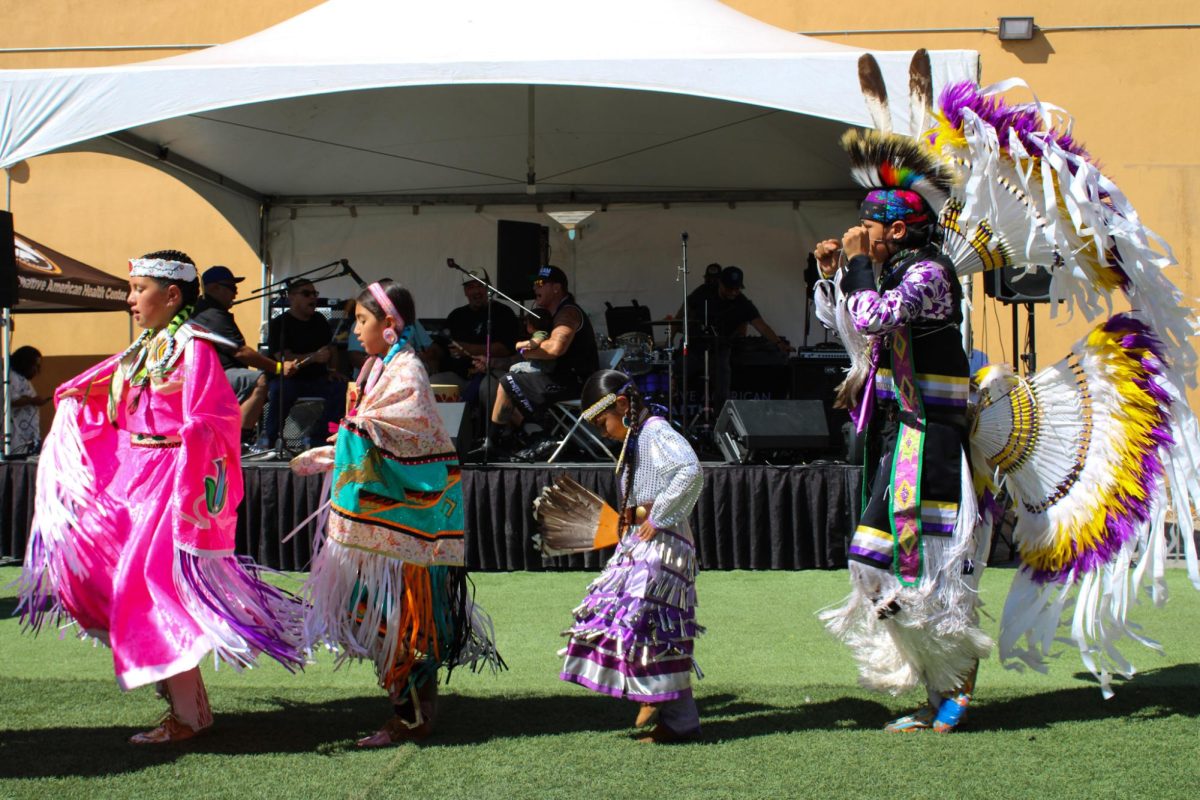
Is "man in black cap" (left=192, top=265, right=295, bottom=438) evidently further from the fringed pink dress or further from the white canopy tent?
the fringed pink dress

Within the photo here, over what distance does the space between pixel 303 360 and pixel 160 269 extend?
470cm

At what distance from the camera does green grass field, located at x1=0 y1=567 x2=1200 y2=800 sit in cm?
335

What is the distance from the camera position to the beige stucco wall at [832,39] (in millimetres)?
11891

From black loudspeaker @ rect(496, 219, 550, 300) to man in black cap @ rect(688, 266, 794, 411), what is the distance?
134 centimetres

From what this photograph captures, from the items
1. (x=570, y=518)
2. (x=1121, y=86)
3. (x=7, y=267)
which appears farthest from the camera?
(x=1121, y=86)

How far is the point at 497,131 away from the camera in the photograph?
9.97 metres

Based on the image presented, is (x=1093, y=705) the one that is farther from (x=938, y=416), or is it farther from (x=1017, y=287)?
(x=1017, y=287)

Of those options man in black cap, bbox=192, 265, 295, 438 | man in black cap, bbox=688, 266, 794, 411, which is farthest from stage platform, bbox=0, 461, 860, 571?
man in black cap, bbox=688, 266, 794, 411

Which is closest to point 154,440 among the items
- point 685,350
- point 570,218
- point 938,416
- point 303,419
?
point 938,416

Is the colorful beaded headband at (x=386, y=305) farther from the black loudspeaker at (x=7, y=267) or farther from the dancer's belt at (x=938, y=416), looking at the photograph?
the black loudspeaker at (x=7, y=267)

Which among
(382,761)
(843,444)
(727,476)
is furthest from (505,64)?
(382,761)

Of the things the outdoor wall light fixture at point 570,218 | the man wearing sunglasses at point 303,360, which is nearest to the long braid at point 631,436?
the man wearing sunglasses at point 303,360

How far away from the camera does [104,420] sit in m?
4.08

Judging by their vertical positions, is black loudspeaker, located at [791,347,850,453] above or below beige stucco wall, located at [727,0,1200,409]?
below
